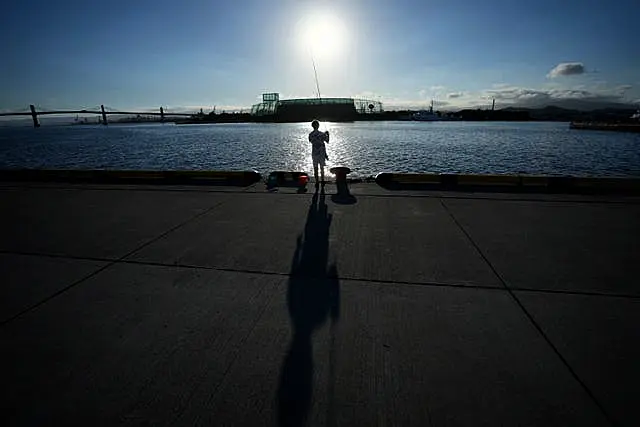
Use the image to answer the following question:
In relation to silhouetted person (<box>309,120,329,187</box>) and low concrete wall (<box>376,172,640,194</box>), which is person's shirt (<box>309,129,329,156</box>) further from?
low concrete wall (<box>376,172,640,194</box>)

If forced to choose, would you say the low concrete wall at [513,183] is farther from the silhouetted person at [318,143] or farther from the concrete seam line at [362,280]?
the concrete seam line at [362,280]

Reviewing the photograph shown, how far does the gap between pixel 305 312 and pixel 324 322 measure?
0.26 m

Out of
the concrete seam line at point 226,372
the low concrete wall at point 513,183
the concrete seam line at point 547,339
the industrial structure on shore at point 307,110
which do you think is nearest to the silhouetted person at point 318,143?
the low concrete wall at point 513,183

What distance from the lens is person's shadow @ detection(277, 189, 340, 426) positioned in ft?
7.20

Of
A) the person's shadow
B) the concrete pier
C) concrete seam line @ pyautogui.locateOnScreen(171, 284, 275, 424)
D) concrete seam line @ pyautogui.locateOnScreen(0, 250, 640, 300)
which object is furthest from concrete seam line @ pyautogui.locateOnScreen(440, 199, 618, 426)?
concrete seam line @ pyautogui.locateOnScreen(171, 284, 275, 424)

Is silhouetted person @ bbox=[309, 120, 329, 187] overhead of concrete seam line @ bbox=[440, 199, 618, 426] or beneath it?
overhead

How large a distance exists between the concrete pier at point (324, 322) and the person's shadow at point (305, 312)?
0.7 inches

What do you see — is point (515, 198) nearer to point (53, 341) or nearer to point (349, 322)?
point (349, 322)

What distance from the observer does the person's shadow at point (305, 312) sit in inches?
86.4

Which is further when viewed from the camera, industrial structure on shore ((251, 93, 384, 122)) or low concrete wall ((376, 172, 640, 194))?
industrial structure on shore ((251, 93, 384, 122))

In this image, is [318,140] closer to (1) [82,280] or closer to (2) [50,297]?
(1) [82,280]

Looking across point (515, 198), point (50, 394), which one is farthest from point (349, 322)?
point (515, 198)

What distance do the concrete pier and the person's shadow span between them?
0.02 metres

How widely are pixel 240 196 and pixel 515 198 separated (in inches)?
272
